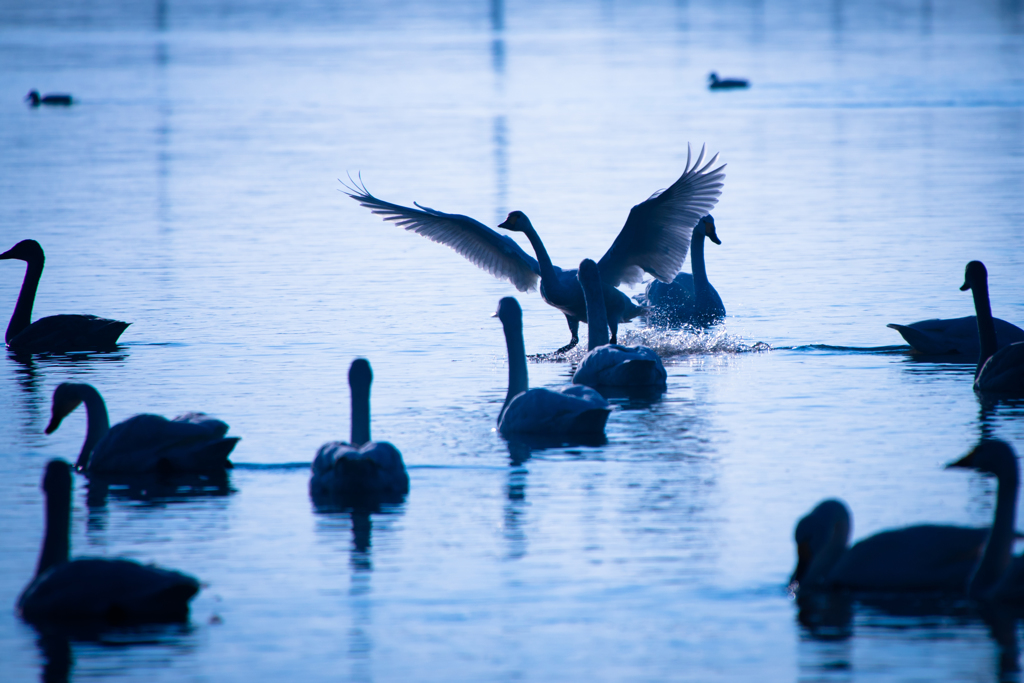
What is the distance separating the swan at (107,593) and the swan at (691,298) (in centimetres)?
1009

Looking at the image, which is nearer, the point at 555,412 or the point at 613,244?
the point at 555,412

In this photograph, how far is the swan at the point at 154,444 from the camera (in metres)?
10.4

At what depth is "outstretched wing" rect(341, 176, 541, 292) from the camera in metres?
16.5

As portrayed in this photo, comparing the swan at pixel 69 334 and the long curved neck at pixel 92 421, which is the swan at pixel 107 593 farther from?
the swan at pixel 69 334

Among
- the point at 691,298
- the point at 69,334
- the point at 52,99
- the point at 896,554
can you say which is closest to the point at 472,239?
the point at 691,298

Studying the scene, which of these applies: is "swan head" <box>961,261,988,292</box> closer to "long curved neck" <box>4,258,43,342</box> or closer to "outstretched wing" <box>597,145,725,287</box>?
"outstretched wing" <box>597,145,725,287</box>

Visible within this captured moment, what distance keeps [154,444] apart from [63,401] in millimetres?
897

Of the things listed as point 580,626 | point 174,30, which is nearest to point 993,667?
point 580,626

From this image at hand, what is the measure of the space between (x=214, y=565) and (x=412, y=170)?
2743cm

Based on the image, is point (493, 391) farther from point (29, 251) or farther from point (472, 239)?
point (29, 251)

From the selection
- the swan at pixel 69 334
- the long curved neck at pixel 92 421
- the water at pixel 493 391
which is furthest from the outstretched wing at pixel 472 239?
the long curved neck at pixel 92 421

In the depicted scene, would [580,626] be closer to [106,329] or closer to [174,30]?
[106,329]

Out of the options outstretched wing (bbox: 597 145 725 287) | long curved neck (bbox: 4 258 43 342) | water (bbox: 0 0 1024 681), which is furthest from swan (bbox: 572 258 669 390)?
long curved neck (bbox: 4 258 43 342)

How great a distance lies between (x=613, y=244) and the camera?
1617 centimetres
